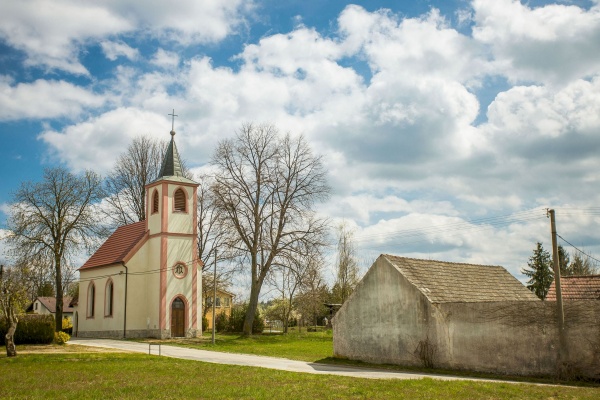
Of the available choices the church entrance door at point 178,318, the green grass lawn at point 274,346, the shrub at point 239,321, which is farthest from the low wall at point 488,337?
the shrub at point 239,321

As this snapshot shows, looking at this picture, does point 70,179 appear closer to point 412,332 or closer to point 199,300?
point 199,300

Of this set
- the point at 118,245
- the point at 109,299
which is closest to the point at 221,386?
the point at 109,299

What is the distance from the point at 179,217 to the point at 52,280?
11.2 meters

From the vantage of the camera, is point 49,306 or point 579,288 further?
point 49,306

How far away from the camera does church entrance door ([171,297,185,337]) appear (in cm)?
4116

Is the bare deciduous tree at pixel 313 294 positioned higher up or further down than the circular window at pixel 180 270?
further down

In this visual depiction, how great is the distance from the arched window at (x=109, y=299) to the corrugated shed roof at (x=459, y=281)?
26544 millimetres

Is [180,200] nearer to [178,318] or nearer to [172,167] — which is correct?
[172,167]

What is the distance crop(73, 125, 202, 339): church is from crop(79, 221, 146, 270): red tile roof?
0.14 metres

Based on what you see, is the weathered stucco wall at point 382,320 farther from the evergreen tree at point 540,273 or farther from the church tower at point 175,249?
the evergreen tree at point 540,273

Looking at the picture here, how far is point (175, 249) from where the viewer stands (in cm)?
4206

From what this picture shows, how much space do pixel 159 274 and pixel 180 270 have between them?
1582 mm

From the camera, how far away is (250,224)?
4288 centimetres

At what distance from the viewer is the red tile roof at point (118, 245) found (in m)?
43.5
